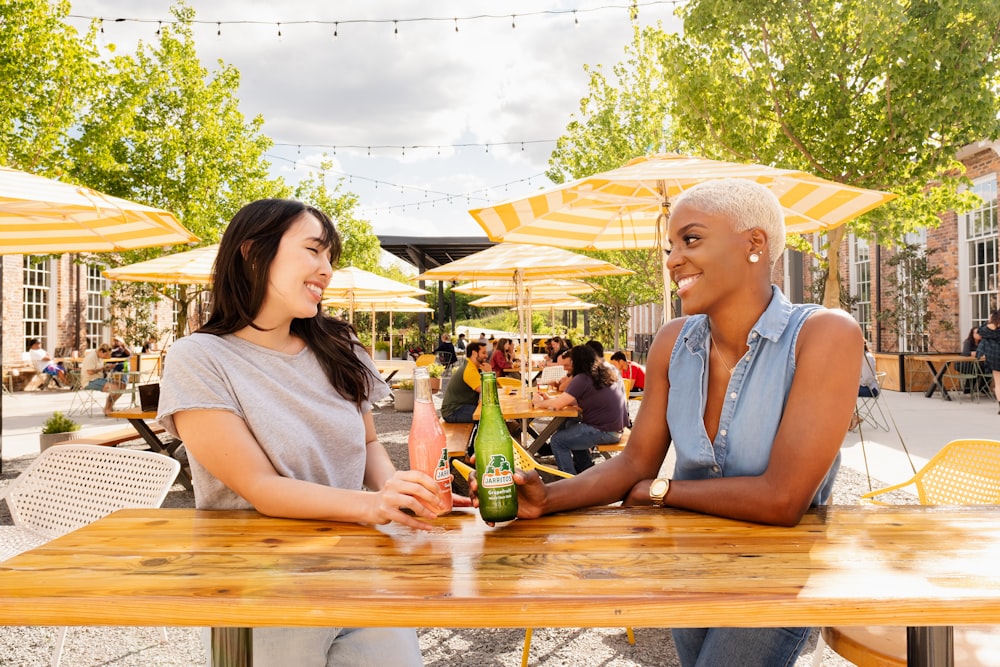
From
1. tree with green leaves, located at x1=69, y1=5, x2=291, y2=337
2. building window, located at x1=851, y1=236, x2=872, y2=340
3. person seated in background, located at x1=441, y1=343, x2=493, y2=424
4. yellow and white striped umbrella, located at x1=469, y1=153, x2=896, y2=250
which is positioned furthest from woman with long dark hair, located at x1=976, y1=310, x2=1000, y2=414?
tree with green leaves, located at x1=69, y1=5, x2=291, y2=337

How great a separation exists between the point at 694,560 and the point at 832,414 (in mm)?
496

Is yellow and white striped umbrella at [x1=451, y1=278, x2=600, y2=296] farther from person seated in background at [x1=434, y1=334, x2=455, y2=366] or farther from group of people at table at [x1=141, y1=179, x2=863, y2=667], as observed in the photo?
group of people at table at [x1=141, y1=179, x2=863, y2=667]

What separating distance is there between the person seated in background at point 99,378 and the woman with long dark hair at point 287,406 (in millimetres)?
8625

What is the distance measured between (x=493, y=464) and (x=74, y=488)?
231 centimetres

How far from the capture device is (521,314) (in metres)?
9.35

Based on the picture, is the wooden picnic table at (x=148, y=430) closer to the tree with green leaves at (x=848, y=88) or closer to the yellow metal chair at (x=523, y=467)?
the yellow metal chair at (x=523, y=467)

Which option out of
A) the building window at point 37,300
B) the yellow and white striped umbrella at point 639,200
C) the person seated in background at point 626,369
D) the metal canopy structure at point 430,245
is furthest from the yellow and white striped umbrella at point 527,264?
the metal canopy structure at point 430,245

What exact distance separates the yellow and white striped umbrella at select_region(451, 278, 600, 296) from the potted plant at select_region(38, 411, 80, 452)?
6.68m

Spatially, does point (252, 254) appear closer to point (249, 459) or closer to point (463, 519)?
point (249, 459)

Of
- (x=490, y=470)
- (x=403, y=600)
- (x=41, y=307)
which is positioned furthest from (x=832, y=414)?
(x=41, y=307)

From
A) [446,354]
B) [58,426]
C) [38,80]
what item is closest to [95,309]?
[446,354]

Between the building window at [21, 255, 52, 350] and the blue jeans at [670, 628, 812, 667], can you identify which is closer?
the blue jeans at [670, 628, 812, 667]

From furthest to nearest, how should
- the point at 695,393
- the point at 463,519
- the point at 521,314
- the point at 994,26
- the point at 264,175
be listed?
the point at 264,175 < the point at 521,314 < the point at 994,26 < the point at 695,393 < the point at 463,519

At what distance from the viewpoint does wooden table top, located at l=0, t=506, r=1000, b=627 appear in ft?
3.52
